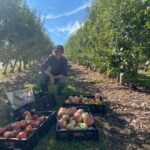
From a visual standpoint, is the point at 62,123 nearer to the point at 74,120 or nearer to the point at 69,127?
the point at 69,127

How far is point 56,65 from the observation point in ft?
36.1

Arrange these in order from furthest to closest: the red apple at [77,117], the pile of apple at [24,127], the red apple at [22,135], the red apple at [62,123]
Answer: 1. the red apple at [77,117]
2. the red apple at [62,123]
3. the pile of apple at [24,127]
4. the red apple at [22,135]

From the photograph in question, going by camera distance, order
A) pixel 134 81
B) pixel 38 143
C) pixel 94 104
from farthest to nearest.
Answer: pixel 134 81
pixel 94 104
pixel 38 143

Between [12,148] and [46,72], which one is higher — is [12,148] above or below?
below

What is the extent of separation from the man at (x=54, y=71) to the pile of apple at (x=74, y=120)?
287cm

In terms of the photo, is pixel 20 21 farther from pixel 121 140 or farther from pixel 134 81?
pixel 121 140

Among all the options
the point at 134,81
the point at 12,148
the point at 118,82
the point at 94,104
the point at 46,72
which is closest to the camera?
the point at 12,148

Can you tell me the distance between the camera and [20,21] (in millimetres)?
17188

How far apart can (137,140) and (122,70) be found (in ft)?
27.2

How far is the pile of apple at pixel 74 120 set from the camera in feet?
24.0

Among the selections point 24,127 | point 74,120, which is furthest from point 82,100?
point 24,127

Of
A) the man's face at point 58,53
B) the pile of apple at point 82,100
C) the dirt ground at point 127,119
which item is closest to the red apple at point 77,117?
the dirt ground at point 127,119

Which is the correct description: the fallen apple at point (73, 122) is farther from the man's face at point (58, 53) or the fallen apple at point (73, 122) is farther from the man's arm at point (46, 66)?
the man's arm at point (46, 66)

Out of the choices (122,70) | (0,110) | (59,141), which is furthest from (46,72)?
(122,70)
